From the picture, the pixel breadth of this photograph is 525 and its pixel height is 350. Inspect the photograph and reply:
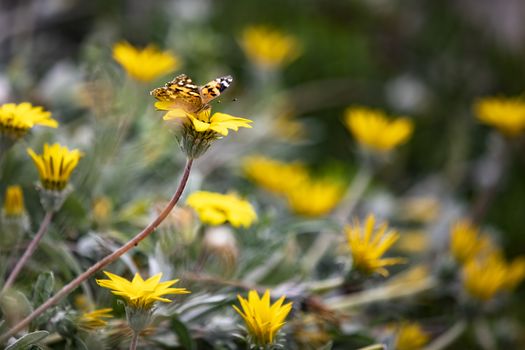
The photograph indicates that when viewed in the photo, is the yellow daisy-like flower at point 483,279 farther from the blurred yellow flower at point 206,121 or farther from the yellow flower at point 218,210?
the blurred yellow flower at point 206,121

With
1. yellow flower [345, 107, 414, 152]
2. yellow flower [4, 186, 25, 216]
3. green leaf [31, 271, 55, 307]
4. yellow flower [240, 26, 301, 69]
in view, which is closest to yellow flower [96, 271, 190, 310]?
green leaf [31, 271, 55, 307]

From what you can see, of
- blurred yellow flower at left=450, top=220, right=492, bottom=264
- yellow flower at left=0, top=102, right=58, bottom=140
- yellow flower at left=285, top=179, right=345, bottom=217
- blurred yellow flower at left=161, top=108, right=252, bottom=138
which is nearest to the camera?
blurred yellow flower at left=161, top=108, right=252, bottom=138

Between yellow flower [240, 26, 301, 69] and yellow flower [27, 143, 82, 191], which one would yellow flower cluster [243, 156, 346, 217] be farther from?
yellow flower [27, 143, 82, 191]

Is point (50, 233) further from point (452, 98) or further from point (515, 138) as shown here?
point (452, 98)

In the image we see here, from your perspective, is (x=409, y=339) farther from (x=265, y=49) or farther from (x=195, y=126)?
(x=265, y=49)

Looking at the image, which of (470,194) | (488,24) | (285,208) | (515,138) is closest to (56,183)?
(285,208)
